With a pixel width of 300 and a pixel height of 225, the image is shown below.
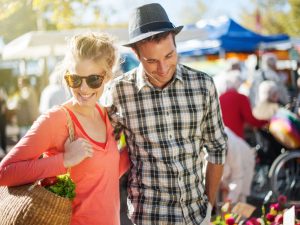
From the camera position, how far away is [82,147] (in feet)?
7.43

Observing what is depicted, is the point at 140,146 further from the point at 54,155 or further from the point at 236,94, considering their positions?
the point at 236,94

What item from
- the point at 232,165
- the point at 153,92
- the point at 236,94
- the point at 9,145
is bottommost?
the point at 9,145

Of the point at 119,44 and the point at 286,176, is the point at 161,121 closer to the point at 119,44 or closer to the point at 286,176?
the point at 119,44

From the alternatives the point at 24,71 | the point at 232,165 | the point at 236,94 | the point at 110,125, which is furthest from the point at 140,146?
the point at 24,71

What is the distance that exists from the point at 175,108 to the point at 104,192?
578 millimetres

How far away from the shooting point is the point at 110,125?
262cm

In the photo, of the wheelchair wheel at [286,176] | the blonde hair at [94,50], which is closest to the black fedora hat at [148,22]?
the blonde hair at [94,50]

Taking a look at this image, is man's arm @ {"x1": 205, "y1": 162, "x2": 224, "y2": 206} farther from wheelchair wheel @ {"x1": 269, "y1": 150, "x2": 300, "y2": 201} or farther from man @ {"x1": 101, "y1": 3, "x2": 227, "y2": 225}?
wheelchair wheel @ {"x1": 269, "y1": 150, "x2": 300, "y2": 201}

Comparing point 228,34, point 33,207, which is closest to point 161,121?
point 33,207

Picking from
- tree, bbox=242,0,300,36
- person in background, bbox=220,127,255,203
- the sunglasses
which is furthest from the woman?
tree, bbox=242,0,300,36

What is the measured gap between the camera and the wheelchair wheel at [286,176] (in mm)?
6863

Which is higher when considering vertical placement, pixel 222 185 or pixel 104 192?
pixel 104 192

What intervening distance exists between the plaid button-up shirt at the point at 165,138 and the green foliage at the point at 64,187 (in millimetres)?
542

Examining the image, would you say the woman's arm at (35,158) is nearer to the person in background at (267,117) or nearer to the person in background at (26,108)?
the person in background at (267,117)
